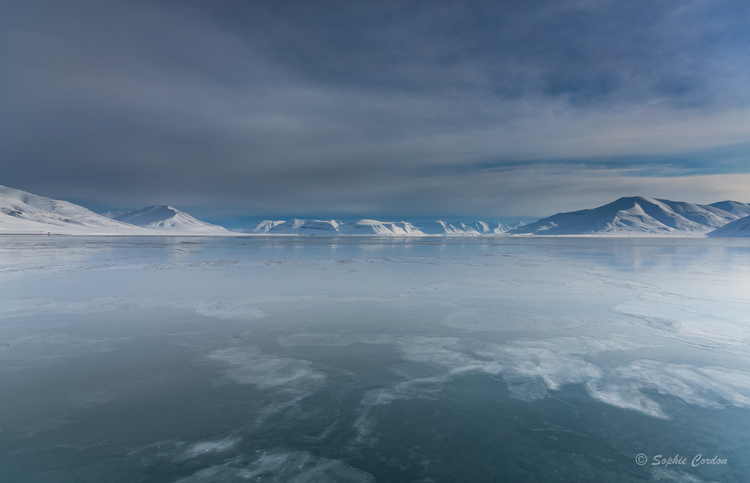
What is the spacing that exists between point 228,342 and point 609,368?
7517 millimetres

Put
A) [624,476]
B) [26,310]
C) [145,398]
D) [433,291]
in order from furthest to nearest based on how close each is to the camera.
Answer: [433,291], [26,310], [145,398], [624,476]

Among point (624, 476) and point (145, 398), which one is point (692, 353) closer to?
point (624, 476)

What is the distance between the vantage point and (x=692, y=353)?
23.2 feet

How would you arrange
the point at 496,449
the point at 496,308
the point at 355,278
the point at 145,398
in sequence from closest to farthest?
the point at 496,449 → the point at 145,398 → the point at 496,308 → the point at 355,278

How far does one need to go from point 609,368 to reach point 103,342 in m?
10.1

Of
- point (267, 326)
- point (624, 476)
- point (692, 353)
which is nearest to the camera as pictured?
point (624, 476)

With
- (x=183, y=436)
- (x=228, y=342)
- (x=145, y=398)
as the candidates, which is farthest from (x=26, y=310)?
(x=183, y=436)

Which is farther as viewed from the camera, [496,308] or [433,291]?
[433,291]

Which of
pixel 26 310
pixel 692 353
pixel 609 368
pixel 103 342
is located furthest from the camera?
pixel 26 310

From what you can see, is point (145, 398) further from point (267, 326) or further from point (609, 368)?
point (609, 368)

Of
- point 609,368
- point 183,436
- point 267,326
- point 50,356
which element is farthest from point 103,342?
point 609,368

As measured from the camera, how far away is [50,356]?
679cm

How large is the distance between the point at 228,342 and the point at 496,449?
19.2 feet

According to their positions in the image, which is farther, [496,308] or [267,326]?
[496,308]
